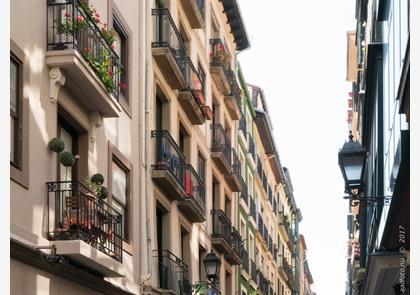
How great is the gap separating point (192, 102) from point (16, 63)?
12.5 m

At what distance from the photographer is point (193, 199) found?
24.7 m

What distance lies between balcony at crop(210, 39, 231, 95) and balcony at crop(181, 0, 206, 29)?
9.86 feet

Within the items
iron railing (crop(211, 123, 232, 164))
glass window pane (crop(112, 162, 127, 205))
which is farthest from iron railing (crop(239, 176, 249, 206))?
glass window pane (crop(112, 162, 127, 205))

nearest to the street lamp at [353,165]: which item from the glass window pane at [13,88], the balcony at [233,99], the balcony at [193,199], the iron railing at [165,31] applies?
the glass window pane at [13,88]

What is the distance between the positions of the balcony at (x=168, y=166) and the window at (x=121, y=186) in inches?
81.9

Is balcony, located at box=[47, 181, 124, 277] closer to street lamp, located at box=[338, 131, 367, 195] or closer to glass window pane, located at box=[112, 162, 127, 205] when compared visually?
glass window pane, located at box=[112, 162, 127, 205]

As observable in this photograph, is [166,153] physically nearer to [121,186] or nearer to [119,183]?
[121,186]

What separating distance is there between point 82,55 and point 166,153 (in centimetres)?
753

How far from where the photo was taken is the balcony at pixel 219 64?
31719 mm

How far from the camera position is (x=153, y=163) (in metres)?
21.6

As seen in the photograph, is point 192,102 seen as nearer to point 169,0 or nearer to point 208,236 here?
point 169,0

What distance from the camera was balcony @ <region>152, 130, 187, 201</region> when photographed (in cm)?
2147

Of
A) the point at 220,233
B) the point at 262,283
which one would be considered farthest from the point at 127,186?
the point at 262,283

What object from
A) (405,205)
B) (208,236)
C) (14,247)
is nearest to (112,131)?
(14,247)
